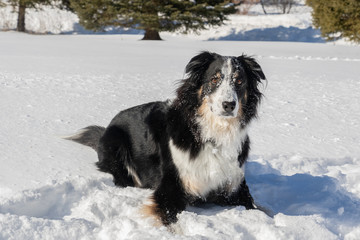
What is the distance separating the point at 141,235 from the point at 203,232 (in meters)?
0.43

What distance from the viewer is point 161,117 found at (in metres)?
3.71

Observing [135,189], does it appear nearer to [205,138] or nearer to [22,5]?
[205,138]

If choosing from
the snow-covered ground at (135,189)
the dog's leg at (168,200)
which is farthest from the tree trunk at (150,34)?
the dog's leg at (168,200)

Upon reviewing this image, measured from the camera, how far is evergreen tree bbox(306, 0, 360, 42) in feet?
60.3

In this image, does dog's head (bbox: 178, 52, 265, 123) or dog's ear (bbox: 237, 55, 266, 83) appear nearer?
dog's head (bbox: 178, 52, 265, 123)

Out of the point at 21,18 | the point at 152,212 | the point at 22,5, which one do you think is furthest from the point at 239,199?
the point at 21,18

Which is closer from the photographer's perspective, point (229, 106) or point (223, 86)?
point (229, 106)

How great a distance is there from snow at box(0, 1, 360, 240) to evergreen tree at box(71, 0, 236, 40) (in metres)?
10.5

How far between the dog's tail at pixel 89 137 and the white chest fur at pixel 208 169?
143 centimetres

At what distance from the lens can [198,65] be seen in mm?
3453

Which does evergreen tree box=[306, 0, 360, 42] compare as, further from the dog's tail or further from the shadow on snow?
the dog's tail

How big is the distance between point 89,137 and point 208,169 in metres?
1.77

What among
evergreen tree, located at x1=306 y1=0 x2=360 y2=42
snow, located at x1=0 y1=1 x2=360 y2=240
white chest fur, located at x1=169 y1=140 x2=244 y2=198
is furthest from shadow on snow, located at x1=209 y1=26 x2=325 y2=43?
white chest fur, located at x1=169 y1=140 x2=244 y2=198

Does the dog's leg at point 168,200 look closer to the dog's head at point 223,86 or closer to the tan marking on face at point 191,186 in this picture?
the tan marking on face at point 191,186
